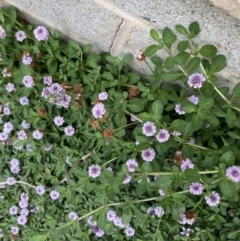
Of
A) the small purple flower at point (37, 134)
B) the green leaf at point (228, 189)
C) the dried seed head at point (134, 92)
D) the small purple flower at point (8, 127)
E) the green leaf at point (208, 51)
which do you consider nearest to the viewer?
the green leaf at point (228, 189)

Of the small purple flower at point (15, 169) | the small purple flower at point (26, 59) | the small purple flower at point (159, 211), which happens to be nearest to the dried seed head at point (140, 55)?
the small purple flower at point (26, 59)

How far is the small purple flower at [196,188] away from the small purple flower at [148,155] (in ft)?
0.65

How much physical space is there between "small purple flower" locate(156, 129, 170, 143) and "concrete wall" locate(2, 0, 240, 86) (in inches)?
14.9

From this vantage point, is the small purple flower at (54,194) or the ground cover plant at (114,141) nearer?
the ground cover plant at (114,141)

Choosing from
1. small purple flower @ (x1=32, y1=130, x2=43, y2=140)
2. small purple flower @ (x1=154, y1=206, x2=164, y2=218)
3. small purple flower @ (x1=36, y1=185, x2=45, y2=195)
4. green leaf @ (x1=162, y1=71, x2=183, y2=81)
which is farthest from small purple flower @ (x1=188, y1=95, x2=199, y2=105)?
small purple flower @ (x1=36, y1=185, x2=45, y2=195)

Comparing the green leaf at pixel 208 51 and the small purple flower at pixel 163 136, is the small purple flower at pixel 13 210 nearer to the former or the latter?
the small purple flower at pixel 163 136

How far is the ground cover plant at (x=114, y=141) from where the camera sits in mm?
1654

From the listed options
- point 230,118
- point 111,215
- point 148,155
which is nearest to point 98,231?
point 111,215

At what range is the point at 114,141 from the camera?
1806 millimetres

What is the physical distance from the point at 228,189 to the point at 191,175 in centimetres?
14

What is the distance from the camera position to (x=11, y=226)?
215cm

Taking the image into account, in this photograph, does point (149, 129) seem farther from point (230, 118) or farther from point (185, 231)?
point (185, 231)

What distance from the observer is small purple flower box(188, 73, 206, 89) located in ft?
5.35

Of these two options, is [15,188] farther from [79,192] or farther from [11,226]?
[79,192]
